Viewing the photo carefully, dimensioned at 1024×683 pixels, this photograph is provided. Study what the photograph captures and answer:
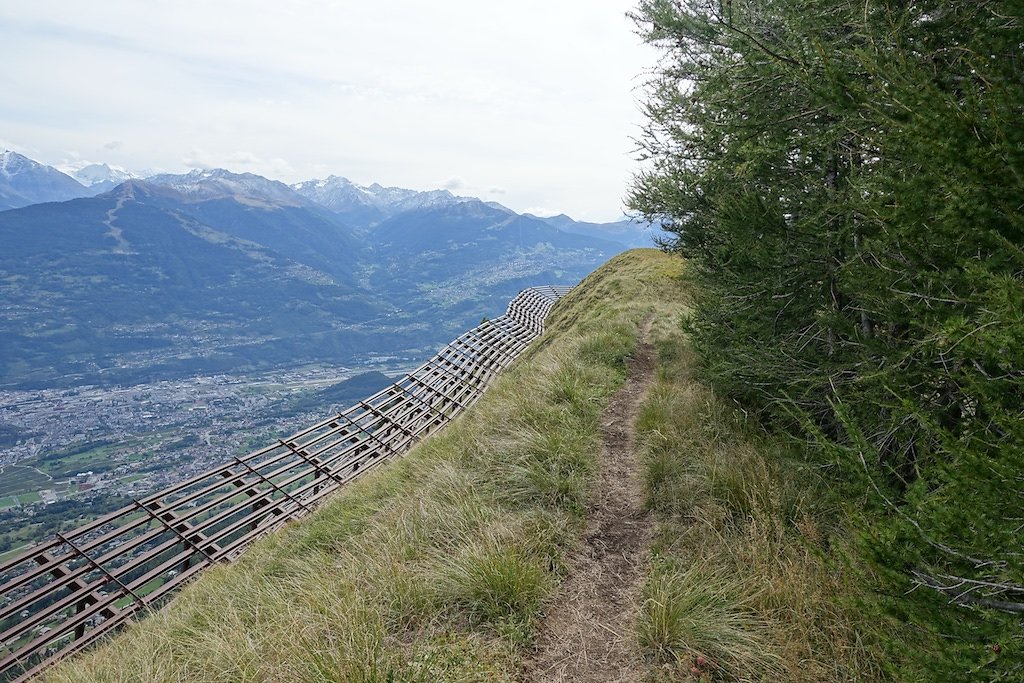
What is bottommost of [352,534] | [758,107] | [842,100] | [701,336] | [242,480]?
[242,480]

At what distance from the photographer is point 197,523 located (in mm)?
11711

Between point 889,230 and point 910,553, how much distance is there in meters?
2.00

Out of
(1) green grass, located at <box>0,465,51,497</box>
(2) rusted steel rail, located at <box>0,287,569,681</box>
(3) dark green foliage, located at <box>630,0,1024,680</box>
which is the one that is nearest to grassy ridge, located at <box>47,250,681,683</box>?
(2) rusted steel rail, located at <box>0,287,569,681</box>

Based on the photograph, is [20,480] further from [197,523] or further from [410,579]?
[410,579]

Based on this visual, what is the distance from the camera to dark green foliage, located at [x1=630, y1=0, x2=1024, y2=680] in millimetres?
2158

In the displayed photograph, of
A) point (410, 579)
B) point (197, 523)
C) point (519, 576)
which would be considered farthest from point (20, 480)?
point (519, 576)

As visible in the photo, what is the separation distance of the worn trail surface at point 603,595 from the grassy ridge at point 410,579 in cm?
19

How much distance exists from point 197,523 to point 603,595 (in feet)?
35.7

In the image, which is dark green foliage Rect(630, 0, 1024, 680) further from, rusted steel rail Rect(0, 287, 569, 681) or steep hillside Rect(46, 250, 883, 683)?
rusted steel rail Rect(0, 287, 569, 681)

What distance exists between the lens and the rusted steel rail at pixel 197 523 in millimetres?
7312

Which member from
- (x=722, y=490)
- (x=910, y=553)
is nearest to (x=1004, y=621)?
(x=910, y=553)

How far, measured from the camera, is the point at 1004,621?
2025 mm

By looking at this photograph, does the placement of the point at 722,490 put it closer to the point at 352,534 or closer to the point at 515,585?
the point at 515,585

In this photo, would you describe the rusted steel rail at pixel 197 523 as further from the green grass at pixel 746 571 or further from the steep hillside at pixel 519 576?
the green grass at pixel 746 571
